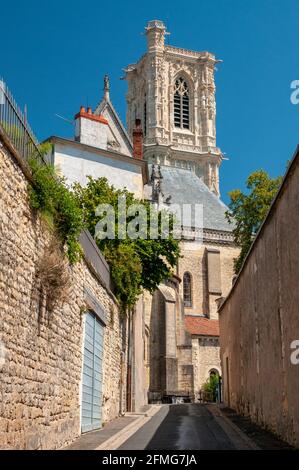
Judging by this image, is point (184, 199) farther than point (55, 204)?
Yes

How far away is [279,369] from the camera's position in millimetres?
11695

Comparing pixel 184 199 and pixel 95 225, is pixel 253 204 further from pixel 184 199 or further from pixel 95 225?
pixel 184 199

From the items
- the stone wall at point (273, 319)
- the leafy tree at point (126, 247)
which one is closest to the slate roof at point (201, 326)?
the leafy tree at point (126, 247)

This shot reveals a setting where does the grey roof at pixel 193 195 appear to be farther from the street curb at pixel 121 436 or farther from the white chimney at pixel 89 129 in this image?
the street curb at pixel 121 436

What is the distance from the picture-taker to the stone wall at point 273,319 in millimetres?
10375

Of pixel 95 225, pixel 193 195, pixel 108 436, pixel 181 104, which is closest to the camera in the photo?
pixel 108 436

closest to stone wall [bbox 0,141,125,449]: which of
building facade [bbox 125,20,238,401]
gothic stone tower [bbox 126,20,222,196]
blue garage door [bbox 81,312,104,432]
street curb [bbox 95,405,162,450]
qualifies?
street curb [bbox 95,405,162,450]

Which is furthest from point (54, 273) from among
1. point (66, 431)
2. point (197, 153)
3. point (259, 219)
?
point (197, 153)

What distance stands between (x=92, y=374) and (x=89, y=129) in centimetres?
1494

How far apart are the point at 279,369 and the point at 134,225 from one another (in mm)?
10733

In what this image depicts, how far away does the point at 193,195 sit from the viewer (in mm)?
51156

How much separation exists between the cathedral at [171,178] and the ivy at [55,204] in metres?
12.3

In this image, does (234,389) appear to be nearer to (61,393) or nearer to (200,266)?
(61,393)

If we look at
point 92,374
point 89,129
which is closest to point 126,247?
point 92,374
